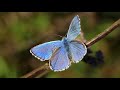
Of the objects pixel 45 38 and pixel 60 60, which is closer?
pixel 60 60

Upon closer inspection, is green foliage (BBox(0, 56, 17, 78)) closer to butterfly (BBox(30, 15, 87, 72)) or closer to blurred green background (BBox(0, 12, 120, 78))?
blurred green background (BBox(0, 12, 120, 78))

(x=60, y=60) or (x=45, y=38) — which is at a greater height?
(x=60, y=60)

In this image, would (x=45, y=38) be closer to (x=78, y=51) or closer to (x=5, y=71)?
(x=5, y=71)

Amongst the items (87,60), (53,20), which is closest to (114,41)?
(53,20)

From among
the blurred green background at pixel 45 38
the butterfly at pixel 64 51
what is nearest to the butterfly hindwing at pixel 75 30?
the butterfly at pixel 64 51

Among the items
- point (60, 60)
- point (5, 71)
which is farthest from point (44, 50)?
point (5, 71)

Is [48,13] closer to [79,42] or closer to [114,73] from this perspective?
[114,73]
